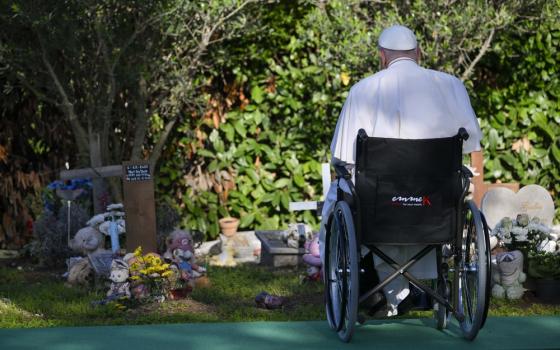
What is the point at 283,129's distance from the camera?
28.5 feet

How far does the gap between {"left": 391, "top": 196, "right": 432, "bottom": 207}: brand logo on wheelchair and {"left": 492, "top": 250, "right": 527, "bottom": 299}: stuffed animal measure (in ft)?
5.49

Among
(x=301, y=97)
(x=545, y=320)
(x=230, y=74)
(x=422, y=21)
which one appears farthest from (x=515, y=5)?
(x=545, y=320)

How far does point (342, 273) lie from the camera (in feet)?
14.1

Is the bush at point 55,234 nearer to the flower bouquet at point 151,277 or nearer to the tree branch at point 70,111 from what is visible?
the tree branch at point 70,111

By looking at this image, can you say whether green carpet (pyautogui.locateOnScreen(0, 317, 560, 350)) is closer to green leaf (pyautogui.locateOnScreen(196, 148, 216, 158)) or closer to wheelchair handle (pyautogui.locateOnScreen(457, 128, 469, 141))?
wheelchair handle (pyautogui.locateOnScreen(457, 128, 469, 141))

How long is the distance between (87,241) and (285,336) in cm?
261

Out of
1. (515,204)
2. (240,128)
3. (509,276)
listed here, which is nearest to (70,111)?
(240,128)

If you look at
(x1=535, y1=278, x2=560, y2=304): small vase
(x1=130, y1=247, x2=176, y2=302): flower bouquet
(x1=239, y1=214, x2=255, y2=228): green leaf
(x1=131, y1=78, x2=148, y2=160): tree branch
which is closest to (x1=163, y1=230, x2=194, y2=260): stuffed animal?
(x1=130, y1=247, x2=176, y2=302): flower bouquet

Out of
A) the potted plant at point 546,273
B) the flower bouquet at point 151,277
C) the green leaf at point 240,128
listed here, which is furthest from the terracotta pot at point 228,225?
the potted plant at point 546,273

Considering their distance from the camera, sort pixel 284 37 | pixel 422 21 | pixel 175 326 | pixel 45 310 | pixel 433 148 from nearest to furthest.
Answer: pixel 433 148
pixel 175 326
pixel 45 310
pixel 422 21
pixel 284 37

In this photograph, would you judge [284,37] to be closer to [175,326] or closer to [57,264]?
[57,264]

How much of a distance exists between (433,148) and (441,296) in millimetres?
686

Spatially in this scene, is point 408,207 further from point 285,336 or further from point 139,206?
point 139,206

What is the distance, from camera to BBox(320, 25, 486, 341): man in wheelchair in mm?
4270
